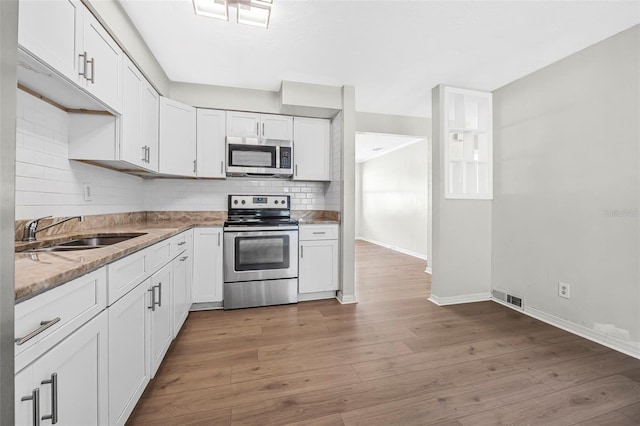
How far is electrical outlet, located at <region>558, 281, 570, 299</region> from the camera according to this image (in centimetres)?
247

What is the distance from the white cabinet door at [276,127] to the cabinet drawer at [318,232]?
45.1 inches

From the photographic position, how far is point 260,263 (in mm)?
2998

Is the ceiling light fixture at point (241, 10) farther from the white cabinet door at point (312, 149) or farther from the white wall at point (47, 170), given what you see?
the white cabinet door at point (312, 149)

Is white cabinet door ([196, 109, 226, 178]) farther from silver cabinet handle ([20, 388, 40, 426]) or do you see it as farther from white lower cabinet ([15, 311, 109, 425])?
silver cabinet handle ([20, 388, 40, 426])

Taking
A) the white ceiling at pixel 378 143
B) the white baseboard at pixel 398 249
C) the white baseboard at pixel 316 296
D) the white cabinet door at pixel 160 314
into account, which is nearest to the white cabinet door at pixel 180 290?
the white cabinet door at pixel 160 314

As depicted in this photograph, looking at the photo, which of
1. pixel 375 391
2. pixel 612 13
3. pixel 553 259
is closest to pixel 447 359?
pixel 375 391

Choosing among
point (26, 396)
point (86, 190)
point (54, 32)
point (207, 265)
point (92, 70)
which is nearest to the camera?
point (26, 396)

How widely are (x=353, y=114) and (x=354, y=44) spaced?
0.88 meters

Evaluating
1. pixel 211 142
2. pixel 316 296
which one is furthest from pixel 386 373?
pixel 211 142

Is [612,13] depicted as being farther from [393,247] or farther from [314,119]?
[393,247]

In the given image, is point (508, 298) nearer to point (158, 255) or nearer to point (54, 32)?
point (158, 255)

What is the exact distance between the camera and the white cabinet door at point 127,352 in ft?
3.92

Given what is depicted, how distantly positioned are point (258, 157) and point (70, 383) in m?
2.60

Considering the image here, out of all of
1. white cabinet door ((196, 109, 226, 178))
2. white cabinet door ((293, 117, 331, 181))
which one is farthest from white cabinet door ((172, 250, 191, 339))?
white cabinet door ((293, 117, 331, 181))
